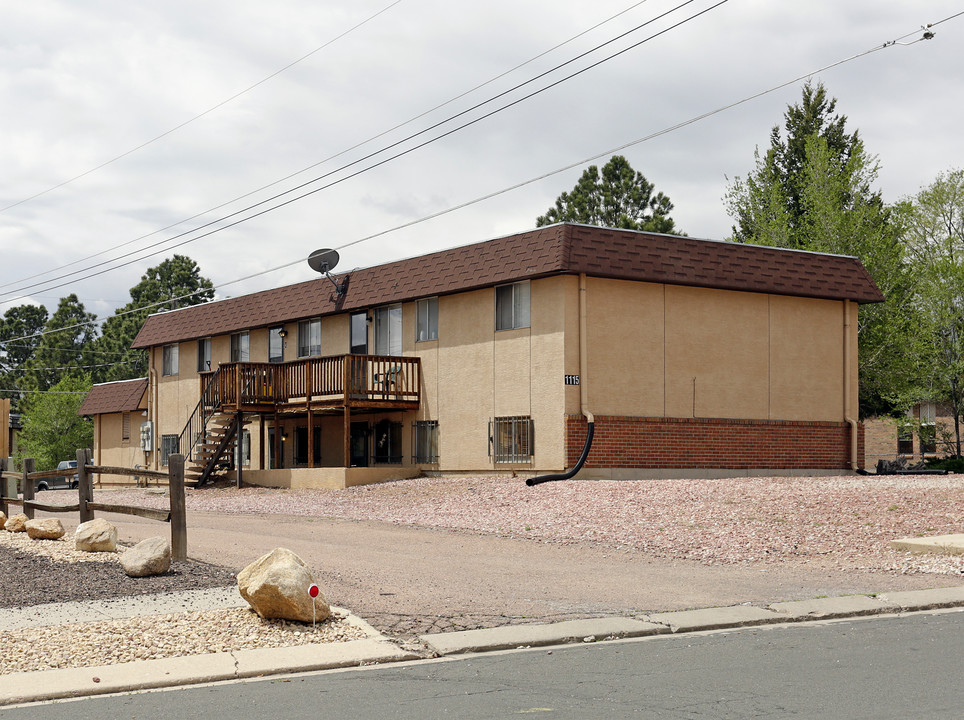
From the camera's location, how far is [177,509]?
42.3ft

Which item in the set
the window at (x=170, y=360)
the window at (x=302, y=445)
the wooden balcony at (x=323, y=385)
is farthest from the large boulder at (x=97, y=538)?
the window at (x=170, y=360)

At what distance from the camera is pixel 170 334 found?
41.3 metres

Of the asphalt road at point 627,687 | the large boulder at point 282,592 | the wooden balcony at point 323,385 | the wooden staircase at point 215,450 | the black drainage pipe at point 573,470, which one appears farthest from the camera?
the wooden staircase at point 215,450

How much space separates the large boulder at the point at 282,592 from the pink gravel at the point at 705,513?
23.2 ft

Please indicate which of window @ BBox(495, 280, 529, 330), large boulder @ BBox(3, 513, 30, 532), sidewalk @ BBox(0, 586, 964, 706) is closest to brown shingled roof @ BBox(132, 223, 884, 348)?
window @ BBox(495, 280, 529, 330)

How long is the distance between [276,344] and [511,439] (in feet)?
39.9

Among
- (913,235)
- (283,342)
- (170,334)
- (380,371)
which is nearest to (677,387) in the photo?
(380,371)

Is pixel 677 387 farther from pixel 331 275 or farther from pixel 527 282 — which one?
pixel 331 275

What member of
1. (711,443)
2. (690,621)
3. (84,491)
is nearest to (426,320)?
(711,443)

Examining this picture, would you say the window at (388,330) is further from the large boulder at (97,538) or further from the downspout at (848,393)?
the large boulder at (97,538)

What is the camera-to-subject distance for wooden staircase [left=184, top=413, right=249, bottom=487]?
109 feet

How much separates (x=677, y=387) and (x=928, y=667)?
19.5 m

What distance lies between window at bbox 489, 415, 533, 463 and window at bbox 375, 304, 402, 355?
191 inches

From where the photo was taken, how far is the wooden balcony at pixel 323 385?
98.0 ft
